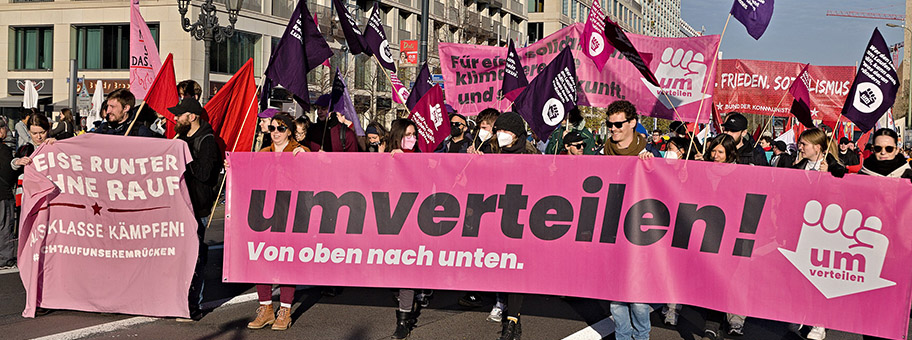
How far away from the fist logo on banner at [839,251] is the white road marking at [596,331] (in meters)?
1.67

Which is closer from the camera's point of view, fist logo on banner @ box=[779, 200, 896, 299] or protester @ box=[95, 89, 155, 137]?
fist logo on banner @ box=[779, 200, 896, 299]

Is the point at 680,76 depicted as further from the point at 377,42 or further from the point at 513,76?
the point at 377,42

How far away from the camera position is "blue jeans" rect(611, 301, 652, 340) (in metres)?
5.50

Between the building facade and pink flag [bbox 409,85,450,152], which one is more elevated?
the building facade

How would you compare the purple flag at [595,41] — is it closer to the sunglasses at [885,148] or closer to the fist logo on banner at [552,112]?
the fist logo on banner at [552,112]

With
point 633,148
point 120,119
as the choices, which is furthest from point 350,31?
point 633,148

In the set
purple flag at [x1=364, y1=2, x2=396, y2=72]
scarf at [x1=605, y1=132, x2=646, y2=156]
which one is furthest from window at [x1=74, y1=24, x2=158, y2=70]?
scarf at [x1=605, y1=132, x2=646, y2=156]

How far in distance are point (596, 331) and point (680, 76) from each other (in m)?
5.78

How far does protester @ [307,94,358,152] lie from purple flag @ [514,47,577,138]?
1657mm

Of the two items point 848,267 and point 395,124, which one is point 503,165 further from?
point 848,267

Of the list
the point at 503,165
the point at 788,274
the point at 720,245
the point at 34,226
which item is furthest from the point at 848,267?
the point at 34,226

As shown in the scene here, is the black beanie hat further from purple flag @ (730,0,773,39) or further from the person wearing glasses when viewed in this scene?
purple flag @ (730,0,773,39)

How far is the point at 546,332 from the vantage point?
6.62 m

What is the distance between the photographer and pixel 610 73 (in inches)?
467
